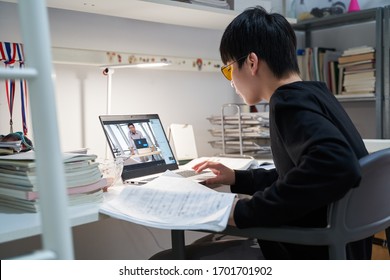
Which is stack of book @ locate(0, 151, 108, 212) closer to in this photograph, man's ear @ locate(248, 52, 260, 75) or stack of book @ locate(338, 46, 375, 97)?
man's ear @ locate(248, 52, 260, 75)

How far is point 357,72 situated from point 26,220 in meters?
2.09

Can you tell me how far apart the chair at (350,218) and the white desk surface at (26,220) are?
349 millimetres

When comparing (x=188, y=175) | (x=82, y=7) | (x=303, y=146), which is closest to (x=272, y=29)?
(x=303, y=146)

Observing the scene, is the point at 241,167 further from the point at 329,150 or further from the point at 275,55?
the point at 329,150

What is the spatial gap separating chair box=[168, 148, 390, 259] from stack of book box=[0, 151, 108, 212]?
16.0 inches

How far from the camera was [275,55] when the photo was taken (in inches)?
49.1

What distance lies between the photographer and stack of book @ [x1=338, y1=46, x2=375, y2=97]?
8.11ft

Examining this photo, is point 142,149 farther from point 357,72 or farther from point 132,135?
point 357,72

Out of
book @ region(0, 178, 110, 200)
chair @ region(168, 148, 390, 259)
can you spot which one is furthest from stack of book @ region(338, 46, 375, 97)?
book @ region(0, 178, 110, 200)

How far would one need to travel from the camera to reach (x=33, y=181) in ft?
3.67

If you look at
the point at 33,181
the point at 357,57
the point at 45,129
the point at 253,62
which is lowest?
the point at 33,181

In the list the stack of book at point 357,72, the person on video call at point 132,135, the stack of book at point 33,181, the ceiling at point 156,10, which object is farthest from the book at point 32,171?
the stack of book at point 357,72

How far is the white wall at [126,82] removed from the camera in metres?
1.82

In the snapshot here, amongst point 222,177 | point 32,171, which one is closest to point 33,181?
point 32,171
